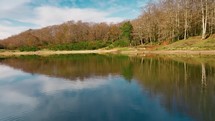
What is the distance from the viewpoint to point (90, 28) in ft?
431

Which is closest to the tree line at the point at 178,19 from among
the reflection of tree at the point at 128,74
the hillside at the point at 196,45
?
the hillside at the point at 196,45

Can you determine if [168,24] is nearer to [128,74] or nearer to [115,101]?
[128,74]

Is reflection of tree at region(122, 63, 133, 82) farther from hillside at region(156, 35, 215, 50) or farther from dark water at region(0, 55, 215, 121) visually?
hillside at region(156, 35, 215, 50)

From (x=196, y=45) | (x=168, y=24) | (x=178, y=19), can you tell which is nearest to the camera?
(x=196, y=45)

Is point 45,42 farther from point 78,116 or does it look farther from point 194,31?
point 78,116

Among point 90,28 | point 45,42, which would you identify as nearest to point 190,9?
point 90,28

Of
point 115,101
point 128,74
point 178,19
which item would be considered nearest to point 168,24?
point 178,19

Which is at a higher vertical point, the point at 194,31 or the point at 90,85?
the point at 194,31

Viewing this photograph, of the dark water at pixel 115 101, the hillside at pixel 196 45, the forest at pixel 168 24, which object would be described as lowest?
the dark water at pixel 115 101

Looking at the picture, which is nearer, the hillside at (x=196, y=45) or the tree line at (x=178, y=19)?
the hillside at (x=196, y=45)

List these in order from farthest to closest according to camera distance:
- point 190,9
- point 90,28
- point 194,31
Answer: point 90,28 < point 194,31 < point 190,9

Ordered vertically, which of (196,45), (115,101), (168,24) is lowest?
(115,101)

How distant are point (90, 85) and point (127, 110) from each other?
815 cm

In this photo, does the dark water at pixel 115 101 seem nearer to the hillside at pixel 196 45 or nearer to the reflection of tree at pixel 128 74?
the reflection of tree at pixel 128 74
